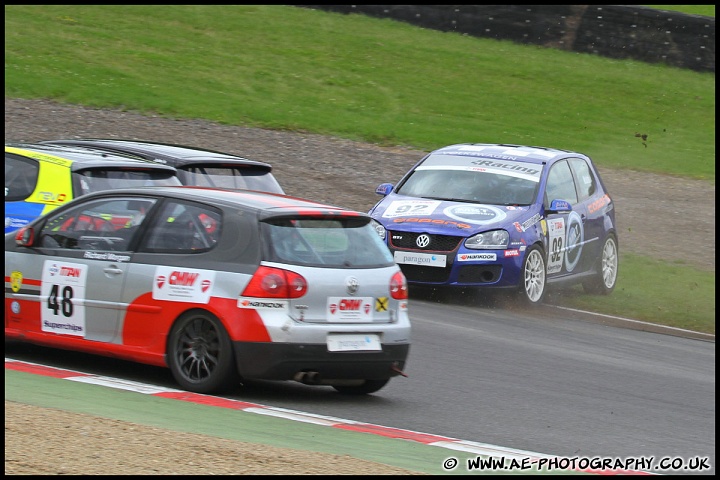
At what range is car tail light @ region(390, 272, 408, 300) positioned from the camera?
8.95 meters

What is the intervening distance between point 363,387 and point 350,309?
891 mm

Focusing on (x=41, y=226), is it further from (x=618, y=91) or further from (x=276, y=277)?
(x=618, y=91)

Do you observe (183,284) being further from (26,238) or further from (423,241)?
(423,241)

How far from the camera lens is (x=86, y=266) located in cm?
901

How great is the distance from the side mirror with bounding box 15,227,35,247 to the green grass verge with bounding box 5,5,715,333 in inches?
637

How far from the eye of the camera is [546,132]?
2872 cm

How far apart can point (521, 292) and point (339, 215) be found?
5568 mm

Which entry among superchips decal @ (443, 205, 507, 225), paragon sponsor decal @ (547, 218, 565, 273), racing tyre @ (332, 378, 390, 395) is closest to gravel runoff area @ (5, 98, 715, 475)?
paragon sponsor decal @ (547, 218, 565, 273)

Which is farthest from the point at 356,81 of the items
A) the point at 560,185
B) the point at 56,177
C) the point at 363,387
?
the point at 363,387

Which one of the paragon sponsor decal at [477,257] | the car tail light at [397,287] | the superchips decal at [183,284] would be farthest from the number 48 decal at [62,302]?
the paragon sponsor decal at [477,257]

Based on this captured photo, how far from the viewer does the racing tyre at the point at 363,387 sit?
9.16 m

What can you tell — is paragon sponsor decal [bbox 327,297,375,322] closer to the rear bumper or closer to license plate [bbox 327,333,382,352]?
license plate [bbox 327,333,382,352]

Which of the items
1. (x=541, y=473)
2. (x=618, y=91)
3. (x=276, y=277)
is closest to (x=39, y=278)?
(x=276, y=277)

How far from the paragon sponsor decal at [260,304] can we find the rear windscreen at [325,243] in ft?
1.00
